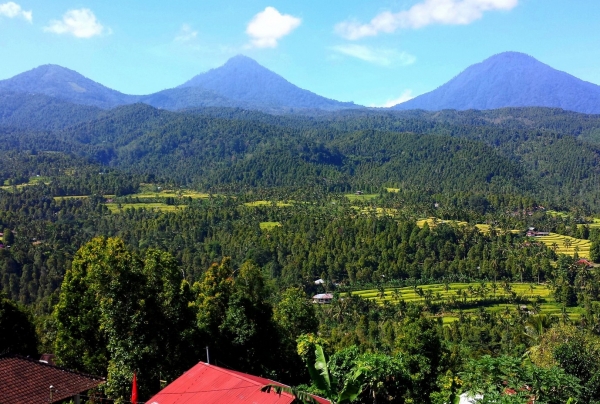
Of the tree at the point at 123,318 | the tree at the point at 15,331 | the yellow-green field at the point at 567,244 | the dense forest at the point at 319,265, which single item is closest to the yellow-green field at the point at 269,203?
the dense forest at the point at 319,265

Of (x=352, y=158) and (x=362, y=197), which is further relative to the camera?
(x=352, y=158)

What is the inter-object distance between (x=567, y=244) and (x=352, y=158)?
99.0m

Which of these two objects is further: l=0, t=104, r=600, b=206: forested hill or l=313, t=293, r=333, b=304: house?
l=0, t=104, r=600, b=206: forested hill

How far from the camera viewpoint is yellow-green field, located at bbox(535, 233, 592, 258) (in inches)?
2513

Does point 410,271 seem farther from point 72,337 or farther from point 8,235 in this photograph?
point 8,235

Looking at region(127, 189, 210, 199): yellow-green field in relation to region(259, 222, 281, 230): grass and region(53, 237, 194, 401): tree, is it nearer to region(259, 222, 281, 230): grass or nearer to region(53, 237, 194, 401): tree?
region(259, 222, 281, 230): grass

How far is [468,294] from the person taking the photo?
50094 millimetres

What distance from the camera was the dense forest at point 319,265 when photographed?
14516mm

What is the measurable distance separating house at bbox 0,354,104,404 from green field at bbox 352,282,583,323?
119 feet

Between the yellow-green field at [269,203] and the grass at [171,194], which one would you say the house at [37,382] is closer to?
the yellow-green field at [269,203]

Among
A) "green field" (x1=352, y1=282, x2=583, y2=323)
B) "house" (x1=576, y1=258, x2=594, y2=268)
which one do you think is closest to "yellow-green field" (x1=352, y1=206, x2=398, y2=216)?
"green field" (x1=352, y1=282, x2=583, y2=323)

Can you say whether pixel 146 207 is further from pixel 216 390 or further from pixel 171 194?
pixel 216 390

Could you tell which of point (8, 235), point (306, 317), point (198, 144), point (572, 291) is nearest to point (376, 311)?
point (572, 291)

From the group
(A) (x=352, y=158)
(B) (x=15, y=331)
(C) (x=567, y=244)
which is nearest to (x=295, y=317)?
(B) (x=15, y=331)
